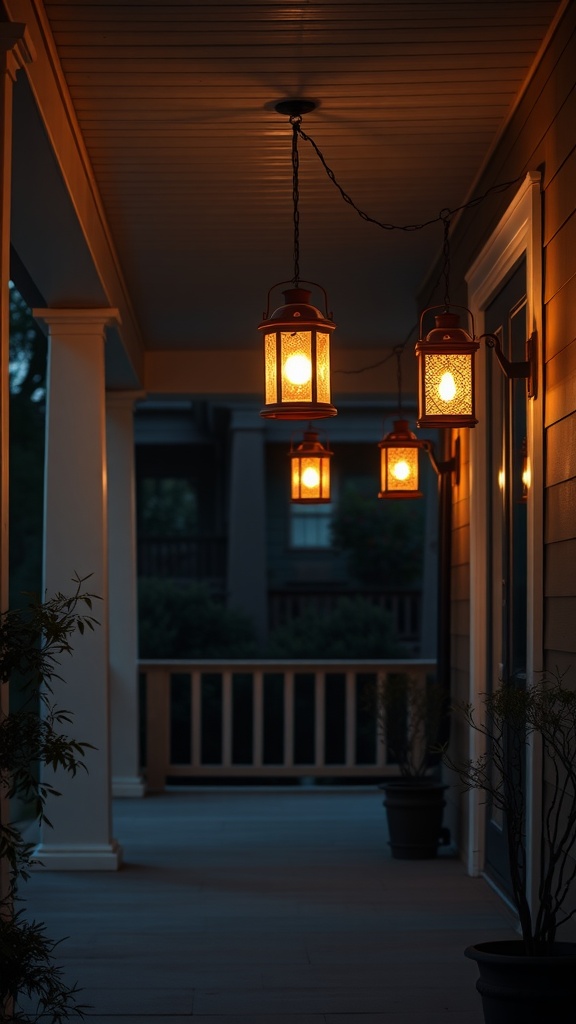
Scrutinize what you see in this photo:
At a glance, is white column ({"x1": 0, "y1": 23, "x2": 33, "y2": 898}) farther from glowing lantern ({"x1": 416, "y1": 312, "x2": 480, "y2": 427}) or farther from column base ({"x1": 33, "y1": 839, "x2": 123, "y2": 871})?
column base ({"x1": 33, "y1": 839, "x2": 123, "y2": 871})

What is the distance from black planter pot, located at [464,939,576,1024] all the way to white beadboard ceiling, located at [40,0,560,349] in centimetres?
251

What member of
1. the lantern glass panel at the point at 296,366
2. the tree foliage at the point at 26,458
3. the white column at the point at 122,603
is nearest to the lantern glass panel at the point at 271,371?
the lantern glass panel at the point at 296,366

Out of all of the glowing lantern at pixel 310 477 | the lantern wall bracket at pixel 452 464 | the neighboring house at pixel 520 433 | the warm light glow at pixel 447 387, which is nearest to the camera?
the neighboring house at pixel 520 433

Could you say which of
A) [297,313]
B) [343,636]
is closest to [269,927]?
[297,313]

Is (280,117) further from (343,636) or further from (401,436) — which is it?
(343,636)

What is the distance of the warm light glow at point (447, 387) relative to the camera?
364 centimetres

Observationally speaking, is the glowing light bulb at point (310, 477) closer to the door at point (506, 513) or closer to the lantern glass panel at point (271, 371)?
the door at point (506, 513)

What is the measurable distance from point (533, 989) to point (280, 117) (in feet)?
9.45

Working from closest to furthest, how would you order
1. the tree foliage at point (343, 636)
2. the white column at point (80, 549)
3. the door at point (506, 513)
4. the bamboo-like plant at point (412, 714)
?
the door at point (506, 513)
the white column at point (80, 549)
the bamboo-like plant at point (412, 714)
the tree foliage at point (343, 636)

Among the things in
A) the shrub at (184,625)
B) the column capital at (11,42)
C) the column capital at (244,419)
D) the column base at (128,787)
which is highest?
the column capital at (244,419)

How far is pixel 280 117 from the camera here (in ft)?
13.5

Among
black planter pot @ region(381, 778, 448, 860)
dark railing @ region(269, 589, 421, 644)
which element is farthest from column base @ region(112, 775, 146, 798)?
dark railing @ region(269, 589, 421, 644)

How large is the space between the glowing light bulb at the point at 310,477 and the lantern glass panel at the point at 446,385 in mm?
3161

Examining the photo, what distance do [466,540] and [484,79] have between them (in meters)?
2.14
